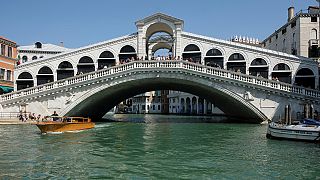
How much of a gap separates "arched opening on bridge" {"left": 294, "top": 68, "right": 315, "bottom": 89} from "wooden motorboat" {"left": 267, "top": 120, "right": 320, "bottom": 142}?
1267 cm

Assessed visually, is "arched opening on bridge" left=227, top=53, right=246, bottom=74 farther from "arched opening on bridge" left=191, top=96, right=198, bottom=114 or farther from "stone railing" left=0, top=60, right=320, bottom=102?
"arched opening on bridge" left=191, top=96, right=198, bottom=114

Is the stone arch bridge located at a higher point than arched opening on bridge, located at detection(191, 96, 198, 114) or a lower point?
higher

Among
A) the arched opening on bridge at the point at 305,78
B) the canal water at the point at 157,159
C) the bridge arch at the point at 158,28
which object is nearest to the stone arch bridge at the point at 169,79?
the arched opening on bridge at the point at 305,78

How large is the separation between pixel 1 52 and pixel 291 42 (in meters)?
27.2

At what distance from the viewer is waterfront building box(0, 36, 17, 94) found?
30641 millimetres

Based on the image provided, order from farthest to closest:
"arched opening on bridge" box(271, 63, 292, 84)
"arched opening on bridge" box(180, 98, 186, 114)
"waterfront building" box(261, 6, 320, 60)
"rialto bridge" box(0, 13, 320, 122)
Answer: "arched opening on bridge" box(180, 98, 186, 114) → "waterfront building" box(261, 6, 320, 60) → "arched opening on bridge" box(271, 63, 292, 84) → "rialto bridge" box(0, 13, 320, 122)

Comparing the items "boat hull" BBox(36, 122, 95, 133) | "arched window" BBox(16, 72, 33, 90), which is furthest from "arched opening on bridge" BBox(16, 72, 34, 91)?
"boat hull" BBox(36, 122, 95, 133)

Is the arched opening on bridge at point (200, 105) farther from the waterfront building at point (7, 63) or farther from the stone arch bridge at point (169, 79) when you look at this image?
the waterfront building at point (7, 63)

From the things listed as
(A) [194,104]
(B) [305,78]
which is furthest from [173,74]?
(A) [194,104]

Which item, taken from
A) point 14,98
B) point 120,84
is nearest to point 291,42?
point 120,84

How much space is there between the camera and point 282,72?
28.5m

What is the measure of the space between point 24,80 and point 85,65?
17.9ft

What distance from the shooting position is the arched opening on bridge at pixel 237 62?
2925 centimetres

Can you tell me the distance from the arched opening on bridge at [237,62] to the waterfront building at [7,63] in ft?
64.0
